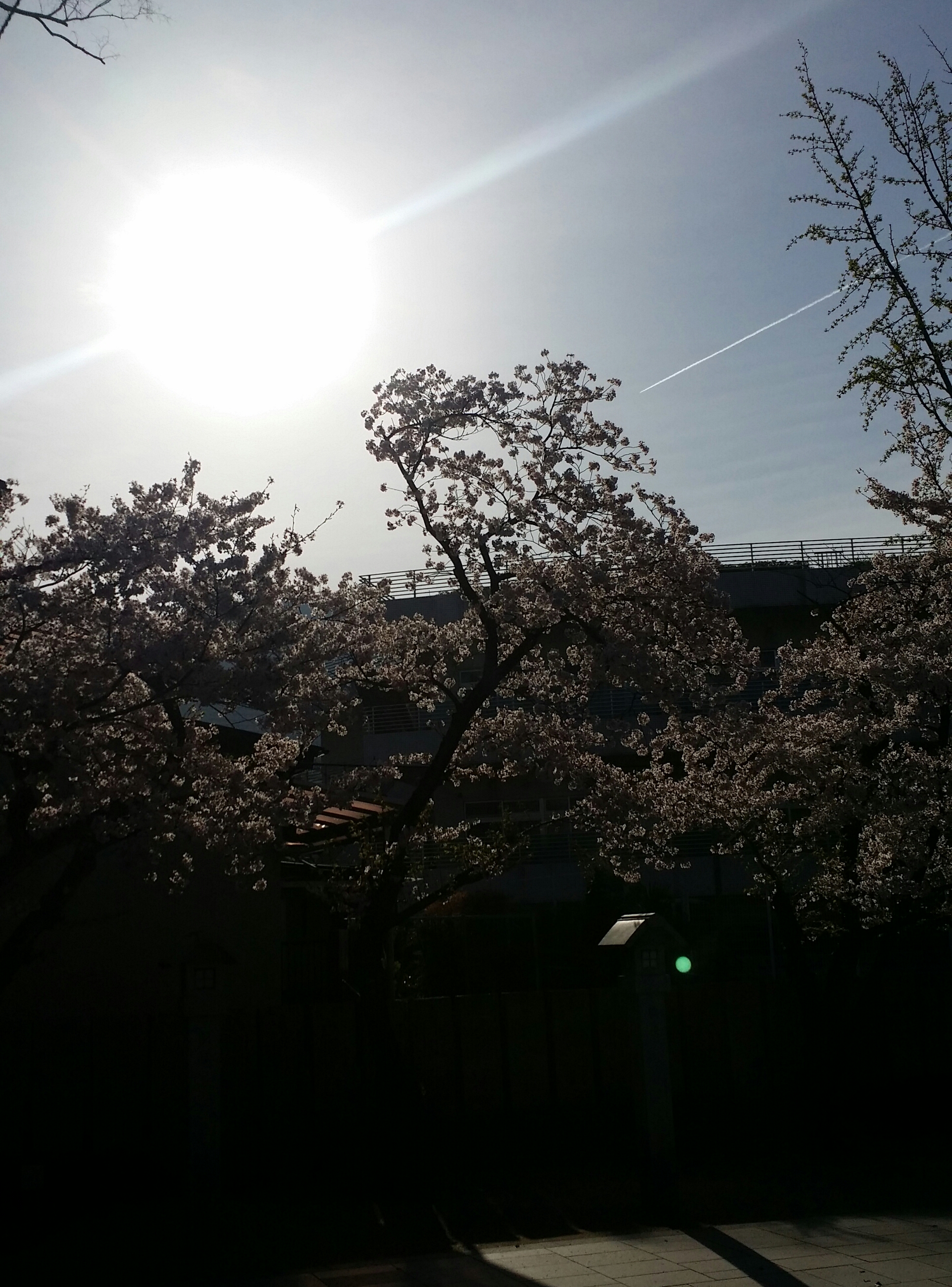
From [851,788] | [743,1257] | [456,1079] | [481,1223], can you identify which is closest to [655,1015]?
[743,1257]

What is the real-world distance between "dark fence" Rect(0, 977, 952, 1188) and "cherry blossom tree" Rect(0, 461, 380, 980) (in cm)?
167

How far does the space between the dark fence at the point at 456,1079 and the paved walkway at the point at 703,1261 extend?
43.9 inches

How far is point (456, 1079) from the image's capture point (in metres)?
10.8

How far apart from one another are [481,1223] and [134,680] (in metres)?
4.95

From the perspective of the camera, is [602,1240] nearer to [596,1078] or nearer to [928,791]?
[596,1078]

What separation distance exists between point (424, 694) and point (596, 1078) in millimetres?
4443

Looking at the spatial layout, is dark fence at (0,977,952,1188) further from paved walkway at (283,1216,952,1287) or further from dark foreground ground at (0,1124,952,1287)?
paved walkway at (283,1216,952,1287)

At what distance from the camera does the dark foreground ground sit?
672cm

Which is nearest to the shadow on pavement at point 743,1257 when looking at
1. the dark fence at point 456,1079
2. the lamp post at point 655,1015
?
the lamp post at point 655,1015

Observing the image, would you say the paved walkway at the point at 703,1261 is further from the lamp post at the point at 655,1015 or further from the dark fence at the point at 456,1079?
the dark fence at the point at 456,1079

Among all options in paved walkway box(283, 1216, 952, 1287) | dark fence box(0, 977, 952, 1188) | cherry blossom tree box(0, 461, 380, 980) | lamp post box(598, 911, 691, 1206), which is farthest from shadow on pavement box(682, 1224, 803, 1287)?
cherry blossom tree box(0, 461, 380, 980)

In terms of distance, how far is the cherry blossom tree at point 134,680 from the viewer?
7.30 m

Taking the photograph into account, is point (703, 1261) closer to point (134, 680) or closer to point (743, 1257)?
point (743, 1257)

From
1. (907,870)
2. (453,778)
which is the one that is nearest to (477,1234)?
(453,778)
